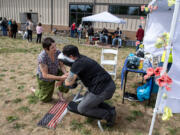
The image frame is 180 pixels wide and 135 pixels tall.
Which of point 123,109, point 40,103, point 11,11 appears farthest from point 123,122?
point 11,11

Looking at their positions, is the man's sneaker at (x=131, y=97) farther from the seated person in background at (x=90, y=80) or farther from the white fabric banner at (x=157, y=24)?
the white fabric banner at (x=157, y=24)

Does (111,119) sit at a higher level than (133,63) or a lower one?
lower

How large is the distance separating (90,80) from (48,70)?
1.07 metres

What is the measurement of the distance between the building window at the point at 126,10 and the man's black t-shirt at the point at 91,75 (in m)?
13.7

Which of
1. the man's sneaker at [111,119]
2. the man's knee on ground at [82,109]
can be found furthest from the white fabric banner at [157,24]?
the man's knee on ground at [82,109]

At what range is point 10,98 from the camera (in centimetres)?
338

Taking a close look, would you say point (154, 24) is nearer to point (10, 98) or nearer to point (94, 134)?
point (94, 134)

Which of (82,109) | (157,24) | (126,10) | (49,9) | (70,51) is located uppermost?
(49,9)

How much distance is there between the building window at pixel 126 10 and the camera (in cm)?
1448

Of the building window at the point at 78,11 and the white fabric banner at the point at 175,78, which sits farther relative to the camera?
the building window at the point at 78,11

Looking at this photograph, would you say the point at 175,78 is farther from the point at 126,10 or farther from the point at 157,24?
the point at 126,10

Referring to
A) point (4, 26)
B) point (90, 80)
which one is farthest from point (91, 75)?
point (4, 26)

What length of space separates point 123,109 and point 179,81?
1157 mm

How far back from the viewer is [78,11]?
17156mm
